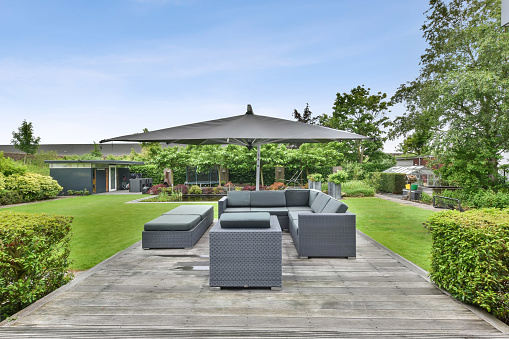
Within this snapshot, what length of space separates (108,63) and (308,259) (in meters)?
14.9

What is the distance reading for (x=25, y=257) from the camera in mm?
2621

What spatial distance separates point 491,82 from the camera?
10164 mm

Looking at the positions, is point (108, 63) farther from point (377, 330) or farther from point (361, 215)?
point (377, 330)

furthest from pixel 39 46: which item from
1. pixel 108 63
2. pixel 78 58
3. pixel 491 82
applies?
pixel 491 82

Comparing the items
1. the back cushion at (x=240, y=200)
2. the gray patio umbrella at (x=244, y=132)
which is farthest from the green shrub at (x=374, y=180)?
the gray patio umbrella at (x=244, y=132)

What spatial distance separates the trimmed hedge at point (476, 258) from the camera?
8.28 ft

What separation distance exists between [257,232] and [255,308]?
2.65 ft

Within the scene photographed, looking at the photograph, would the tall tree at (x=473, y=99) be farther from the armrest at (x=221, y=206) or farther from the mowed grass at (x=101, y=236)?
the mowed grass at (x=101, y=236)

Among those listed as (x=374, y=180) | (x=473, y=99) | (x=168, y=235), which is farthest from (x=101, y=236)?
(x=374, y=180)

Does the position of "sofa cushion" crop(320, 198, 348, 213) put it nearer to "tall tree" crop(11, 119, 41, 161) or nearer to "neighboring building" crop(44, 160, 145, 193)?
"neighboring building" crop(44, 160, 145, 193)

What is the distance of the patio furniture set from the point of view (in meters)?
3.20

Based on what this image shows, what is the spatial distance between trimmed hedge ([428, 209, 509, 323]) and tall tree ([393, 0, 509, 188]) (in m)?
10.0

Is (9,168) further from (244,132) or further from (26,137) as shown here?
(244,132)

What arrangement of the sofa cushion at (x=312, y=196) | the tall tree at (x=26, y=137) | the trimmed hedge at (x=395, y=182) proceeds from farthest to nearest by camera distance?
the tall tree at (x=26, y=137)
the trimmed hedge at (x=395, y=182)
the sofa cushion at (x=312, y=196)
